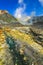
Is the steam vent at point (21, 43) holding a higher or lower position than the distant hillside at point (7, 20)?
lower

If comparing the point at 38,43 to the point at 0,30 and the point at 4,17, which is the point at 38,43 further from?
the point at 4,17

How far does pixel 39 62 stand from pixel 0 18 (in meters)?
7.80

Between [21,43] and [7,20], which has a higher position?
[7,20]

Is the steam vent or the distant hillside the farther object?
the distant hillside

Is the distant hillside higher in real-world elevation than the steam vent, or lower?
higher

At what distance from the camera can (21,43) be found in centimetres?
1522

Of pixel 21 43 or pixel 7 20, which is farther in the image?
pixel 7 20

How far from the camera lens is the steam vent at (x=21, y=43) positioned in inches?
552

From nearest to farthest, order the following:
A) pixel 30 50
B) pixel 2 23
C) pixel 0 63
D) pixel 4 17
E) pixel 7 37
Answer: pixel 0 63 < pixel 30 50 < pixel 7 37 < pixel 2 23 < pixel 4 17

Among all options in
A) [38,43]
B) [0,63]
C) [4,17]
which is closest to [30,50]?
[38,43]

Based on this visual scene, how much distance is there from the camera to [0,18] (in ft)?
65.1

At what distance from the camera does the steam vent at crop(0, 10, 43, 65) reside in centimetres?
1402

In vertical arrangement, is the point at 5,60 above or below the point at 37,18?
below

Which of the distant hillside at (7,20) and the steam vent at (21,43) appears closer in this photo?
the steam vent at (21,43)
